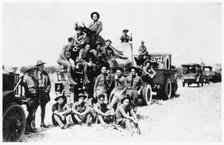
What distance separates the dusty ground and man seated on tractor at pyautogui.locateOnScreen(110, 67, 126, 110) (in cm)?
64

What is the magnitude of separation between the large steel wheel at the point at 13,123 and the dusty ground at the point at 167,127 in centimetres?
25

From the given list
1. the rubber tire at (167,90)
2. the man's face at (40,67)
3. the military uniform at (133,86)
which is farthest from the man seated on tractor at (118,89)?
the rubber tire at (167,90)

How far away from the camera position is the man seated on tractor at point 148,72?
8.90m

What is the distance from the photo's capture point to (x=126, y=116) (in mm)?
7004

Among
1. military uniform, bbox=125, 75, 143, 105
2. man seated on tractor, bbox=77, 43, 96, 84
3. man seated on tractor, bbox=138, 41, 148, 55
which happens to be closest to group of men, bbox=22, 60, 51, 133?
man seated on tractor, bbox=77, 43, 96, 84

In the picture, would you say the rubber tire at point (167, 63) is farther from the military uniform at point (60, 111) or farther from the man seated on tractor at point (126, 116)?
the military uniform at point (60, 111)

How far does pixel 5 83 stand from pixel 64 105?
138cm

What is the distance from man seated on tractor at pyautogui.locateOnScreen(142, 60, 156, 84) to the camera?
8898mm

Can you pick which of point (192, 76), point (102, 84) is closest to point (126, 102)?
point (102, 84)

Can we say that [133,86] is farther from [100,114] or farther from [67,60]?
[67,60]

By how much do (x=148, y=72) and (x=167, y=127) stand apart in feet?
6.32

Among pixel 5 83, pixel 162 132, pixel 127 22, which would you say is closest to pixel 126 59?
pixel 127 22

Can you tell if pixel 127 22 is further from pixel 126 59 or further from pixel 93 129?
pixel 93 129

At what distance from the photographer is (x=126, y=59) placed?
8.88 m
